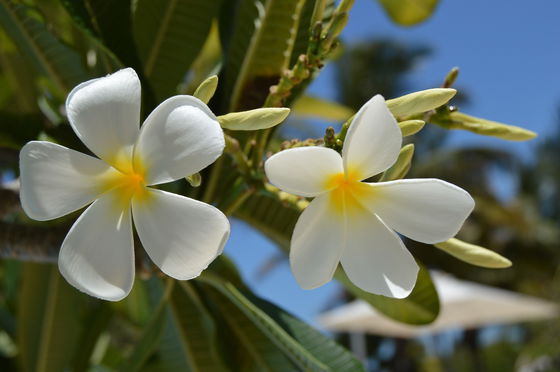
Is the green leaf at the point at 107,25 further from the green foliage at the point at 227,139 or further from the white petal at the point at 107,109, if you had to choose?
the white petal at the point at 107,109

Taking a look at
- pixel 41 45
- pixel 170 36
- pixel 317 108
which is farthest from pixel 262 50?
pixel 317 108

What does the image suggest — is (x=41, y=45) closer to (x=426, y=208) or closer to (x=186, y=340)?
(x=186, y=340)

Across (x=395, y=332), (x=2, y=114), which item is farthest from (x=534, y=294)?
(x=2, y=114)

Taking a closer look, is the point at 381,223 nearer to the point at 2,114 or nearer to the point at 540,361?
the point at 2,114

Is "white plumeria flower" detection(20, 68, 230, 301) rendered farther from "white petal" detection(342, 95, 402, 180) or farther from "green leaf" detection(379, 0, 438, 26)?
"green leaf" detection(379, 0, 438, 26)

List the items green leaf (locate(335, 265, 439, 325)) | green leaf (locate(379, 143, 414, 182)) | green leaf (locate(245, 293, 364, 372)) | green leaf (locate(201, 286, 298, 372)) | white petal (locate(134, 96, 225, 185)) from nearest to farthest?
white petal (locate(134, 96, 225, 185)) → green leaf (locate(379, 143, 414, 182)) → green leaf (locate(245, 293, 364, 372)) → green leaf (locate(335, 265, 439, 325)) → green leaf (locate(201, 286, 298, 372))

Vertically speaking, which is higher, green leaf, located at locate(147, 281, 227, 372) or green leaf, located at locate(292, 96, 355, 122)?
green leaf, located at locate(292, 96, 355, 122)

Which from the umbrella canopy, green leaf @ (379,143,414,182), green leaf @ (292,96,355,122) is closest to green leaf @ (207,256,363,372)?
green leaf @ (379,143,414,182)
